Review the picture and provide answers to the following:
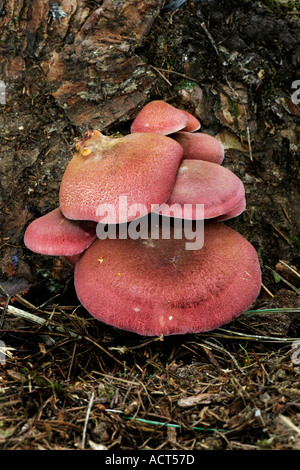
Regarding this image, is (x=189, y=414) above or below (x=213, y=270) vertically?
below

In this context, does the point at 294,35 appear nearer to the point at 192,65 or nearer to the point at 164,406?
the point at 192,65

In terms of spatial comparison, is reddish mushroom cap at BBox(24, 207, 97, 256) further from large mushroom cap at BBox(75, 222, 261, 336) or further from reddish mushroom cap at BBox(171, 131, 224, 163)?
reddish mushroom cap at BBox(171, 131, 224, 163)

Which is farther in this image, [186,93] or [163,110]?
[186,93]

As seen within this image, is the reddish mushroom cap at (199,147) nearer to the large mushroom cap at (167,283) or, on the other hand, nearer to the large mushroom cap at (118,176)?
the large mushroom cap at (118,176)

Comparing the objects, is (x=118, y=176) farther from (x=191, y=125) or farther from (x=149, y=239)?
(x=191, y=125)

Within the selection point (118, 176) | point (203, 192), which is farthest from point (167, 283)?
point (118, 176)

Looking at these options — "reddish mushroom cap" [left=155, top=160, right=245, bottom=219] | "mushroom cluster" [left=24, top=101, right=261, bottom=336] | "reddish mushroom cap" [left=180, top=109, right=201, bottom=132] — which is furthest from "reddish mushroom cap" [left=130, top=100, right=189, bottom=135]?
"reddish mushroom cap" [left=155, top=160, right=245, bottom=219]
